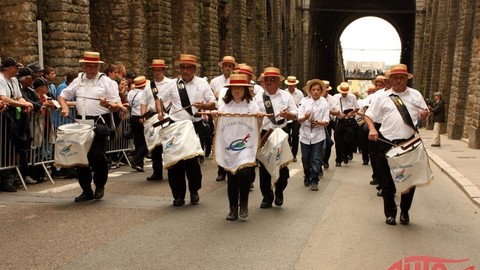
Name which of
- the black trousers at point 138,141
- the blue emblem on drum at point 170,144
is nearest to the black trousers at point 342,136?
the black trousers at point 138,141

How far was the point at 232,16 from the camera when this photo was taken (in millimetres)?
29438

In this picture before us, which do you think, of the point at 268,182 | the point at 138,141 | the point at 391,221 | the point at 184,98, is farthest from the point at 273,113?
the point at 138,141

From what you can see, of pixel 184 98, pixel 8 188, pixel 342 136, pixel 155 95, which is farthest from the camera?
pixel 342 136

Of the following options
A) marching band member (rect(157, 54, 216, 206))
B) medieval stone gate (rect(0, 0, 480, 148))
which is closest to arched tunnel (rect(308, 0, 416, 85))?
medieval stone gate (rect(0, 0, 480, 148))

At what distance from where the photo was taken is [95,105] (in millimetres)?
7898

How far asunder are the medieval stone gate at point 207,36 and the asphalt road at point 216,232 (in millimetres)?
5891

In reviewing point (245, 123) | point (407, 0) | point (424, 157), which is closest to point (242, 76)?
point (245, 123)

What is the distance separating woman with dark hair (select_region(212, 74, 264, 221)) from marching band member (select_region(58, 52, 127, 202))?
1.69 m

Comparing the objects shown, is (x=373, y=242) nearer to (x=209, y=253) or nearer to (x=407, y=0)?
(x=209, y=253)

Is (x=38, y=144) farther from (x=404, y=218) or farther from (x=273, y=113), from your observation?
(x=404, y=218)

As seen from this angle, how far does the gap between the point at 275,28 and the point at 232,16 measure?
1142 cm

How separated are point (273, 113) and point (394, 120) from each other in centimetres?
162

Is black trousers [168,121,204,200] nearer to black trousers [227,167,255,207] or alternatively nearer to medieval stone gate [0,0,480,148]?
black trousers [227,167,255,207]

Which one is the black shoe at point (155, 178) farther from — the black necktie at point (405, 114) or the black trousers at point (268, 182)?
the black necktie at point (405, 114)
